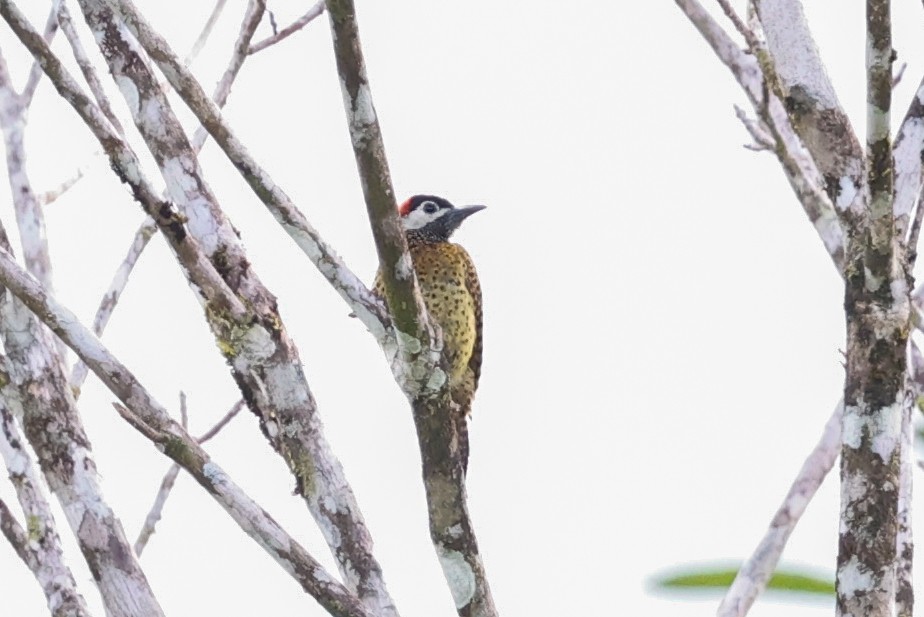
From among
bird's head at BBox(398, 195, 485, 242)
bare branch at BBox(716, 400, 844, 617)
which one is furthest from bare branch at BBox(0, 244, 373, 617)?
bird's head at BBox(398, 195, 485, 242)

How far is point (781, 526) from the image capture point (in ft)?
13.1

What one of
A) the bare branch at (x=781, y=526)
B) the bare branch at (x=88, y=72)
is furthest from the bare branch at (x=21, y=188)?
the bare branch at (x=781, y=526)

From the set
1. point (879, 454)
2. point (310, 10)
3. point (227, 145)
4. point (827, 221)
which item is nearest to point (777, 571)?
point (879, 454)

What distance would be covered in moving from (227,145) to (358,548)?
104 cm

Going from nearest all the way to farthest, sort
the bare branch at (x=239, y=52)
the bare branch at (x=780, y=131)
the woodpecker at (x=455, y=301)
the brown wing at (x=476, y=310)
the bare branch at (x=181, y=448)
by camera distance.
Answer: the bare branch at (x=181, y=448) < the bare branch at (x=780, y=131) < the bare branch at (x=239, y=52) < the woodpecker at (x=455, y=301) < the brown wing at (x=476, y=310)

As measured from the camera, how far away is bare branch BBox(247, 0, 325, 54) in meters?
5.36

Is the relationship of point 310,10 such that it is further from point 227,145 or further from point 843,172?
point 843,172

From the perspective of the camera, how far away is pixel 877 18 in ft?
9.51

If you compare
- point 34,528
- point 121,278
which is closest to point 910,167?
point 34,528

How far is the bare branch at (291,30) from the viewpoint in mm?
5355

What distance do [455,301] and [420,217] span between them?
41.1 inches

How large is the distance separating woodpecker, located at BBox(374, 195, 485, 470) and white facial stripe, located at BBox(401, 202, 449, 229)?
0.09 m

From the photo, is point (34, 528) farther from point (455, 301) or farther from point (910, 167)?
point (455, 301)

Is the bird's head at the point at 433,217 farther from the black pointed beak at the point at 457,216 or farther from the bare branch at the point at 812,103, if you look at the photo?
the bare branch at the point at 812,103
